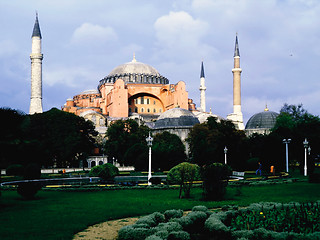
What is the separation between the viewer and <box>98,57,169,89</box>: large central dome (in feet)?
241

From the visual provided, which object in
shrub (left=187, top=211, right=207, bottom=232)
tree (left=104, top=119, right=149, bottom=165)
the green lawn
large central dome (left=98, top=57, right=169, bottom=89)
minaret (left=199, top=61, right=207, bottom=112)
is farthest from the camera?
minaret (left=199, top=61, right=207, bottom=112)

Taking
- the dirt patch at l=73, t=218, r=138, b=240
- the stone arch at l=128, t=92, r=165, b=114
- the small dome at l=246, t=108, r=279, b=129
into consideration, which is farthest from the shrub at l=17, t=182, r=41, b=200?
the stone arch at l=128, t=92, r=165, b=114

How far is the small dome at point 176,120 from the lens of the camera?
176ft

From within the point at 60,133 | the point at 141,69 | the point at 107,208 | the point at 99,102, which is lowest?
the point at 107,208

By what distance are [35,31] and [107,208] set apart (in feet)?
159

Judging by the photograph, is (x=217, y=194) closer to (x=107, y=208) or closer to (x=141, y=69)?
(x=107, y=208)

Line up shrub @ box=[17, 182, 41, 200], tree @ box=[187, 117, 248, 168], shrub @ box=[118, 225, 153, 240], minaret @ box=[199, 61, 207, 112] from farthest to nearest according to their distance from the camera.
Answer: minaret @ box=[199, 61, 207, 112], tree @ box=[187, 117, 248, 168], shrub @ box=[17, 182, 41, 200], shrub @ box=[118, 225, 153, 240]

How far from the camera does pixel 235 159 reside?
3400 centimetres

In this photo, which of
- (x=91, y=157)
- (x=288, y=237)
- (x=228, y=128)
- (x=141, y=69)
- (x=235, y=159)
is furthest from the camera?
(x=141, y=69)

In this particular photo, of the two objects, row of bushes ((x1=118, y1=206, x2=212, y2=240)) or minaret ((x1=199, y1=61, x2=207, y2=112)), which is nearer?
row of bushes ((x1=118, y1=206, x2=212, y2=240))

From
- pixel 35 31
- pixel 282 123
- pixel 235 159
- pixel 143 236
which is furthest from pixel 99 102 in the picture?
pixel 143 236

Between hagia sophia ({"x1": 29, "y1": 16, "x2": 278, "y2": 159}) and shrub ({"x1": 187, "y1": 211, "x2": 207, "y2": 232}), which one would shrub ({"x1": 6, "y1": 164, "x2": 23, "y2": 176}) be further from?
shrub ({"x1": 187, "y1": 211, "x2": 207, "y2": 232})

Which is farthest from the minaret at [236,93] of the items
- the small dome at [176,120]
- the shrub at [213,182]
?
the shrub at [213,182]

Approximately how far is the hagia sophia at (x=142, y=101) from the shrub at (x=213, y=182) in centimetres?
3838
